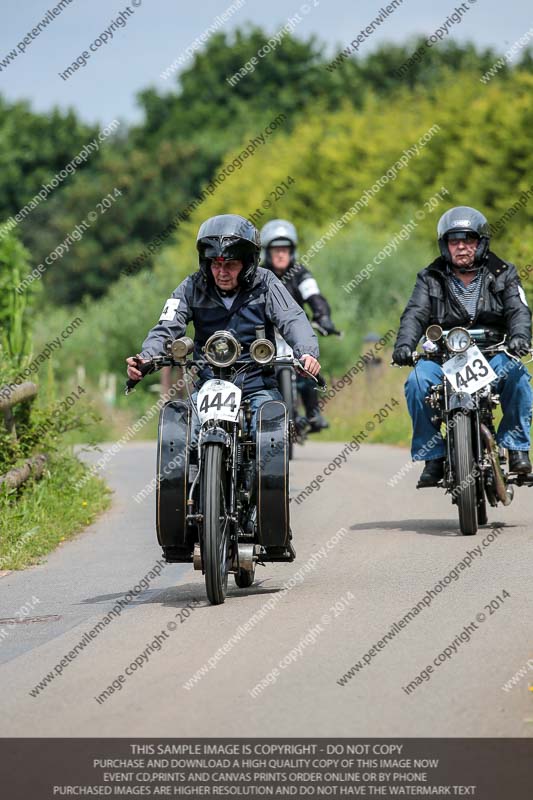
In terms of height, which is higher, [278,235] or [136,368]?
[278,235]

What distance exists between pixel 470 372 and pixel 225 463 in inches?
120

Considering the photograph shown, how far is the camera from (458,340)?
1075 cm

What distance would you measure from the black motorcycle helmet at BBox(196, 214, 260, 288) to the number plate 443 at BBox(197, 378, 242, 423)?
770 mm

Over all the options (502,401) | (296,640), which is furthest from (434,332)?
(296,640)

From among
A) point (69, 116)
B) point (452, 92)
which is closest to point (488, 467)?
point (452, 92)

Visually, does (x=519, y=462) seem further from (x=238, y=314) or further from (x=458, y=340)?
(x=238, y=314)

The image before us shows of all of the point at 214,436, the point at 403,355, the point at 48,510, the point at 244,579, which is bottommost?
the point at 48,510

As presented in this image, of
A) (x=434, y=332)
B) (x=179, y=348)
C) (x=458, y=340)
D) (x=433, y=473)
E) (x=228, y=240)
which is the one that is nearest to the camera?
(x=179, y=348)

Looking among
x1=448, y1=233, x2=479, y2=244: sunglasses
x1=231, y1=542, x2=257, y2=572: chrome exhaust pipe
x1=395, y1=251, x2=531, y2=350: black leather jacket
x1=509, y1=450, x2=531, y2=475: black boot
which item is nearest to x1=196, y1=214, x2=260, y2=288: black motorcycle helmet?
x1=231, y1=542, x2=257, y2=572: chrome exhaust pipe

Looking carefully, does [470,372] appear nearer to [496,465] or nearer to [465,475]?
[496,465]

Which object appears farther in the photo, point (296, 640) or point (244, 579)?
point (244, 579)

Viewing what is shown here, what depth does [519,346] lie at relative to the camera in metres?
10.8

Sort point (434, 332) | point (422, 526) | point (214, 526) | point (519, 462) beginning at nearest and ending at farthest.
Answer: point (214, 526)
point (434, 332)
point (519, 462)
point (422, 526)

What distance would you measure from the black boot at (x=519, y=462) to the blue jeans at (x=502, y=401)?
37mm
